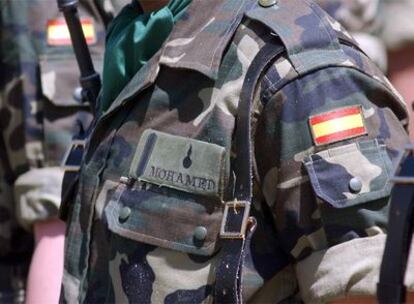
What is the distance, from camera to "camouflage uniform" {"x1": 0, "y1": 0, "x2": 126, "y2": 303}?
2.56 meters

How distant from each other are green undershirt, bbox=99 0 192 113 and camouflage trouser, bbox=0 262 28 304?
1072 millimetres

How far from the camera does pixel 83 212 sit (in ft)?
5.86

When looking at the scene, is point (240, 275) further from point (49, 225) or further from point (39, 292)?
point (49, 225)

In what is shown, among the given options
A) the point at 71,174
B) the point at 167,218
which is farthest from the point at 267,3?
the point at 71,174

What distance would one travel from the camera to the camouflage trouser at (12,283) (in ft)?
9.20

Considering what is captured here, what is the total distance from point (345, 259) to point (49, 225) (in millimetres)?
1197

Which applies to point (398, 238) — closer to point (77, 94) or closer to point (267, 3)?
point (267, 3)

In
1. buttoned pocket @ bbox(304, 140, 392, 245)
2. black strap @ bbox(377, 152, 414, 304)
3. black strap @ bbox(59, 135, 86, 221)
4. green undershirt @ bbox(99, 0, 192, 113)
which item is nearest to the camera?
black strap @ bbox(377, 152, 414, 304)

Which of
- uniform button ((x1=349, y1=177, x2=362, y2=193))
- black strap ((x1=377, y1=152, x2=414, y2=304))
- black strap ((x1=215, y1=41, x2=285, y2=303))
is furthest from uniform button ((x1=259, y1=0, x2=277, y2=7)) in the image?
black strap ((x1=377, y1=152, x2=414, y2=304))

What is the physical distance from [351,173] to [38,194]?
3.99 feet

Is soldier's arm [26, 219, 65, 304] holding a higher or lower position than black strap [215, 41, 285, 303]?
lower

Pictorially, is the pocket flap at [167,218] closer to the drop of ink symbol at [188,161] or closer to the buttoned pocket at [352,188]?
the drop of ink symbol at [188,161]

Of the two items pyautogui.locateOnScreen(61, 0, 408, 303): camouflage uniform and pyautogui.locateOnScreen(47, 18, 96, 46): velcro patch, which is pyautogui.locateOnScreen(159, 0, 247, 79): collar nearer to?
pyautogui.locateOnScreen(61, 0, 408, 303): camouflage uniform


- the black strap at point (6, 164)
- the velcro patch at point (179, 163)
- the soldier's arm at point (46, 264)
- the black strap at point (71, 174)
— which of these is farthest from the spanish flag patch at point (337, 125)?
the black strap at point (6, 164)
